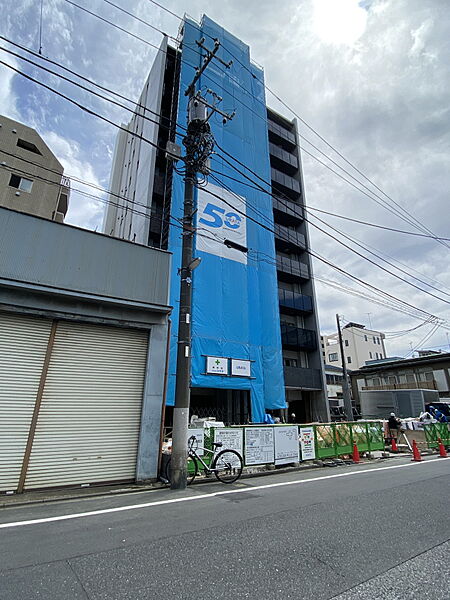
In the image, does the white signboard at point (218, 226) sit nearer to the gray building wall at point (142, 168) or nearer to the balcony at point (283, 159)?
the gray building wall at point (142, 168)

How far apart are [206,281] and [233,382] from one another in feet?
20.3

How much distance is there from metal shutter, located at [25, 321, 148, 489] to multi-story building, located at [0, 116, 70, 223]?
1969cm

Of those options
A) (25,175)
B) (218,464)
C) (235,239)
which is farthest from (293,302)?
(25,175)

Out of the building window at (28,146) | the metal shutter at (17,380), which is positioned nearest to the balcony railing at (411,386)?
the metal shutter at (17,380)

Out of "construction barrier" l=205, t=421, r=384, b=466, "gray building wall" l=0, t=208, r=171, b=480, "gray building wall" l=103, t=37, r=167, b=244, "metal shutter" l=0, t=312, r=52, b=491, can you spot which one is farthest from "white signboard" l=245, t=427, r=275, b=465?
"gray building wall" l=103, t=37, r=167, b=244

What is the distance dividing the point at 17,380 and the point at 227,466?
18.6ft

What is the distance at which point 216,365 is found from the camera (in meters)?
17.5

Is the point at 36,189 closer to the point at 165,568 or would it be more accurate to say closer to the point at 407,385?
the point at 165,568

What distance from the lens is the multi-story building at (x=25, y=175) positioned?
23766 millimetres

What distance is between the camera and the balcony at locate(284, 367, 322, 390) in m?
23.5

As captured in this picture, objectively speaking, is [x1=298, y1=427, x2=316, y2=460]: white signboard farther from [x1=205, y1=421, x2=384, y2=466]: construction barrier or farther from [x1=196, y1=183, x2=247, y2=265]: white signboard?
[x1=196, y1=183, x2=247, y2=265]: white signboard

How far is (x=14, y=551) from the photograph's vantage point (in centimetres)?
374

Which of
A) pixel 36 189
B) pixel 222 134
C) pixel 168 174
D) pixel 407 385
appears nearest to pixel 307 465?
pixel 168 174

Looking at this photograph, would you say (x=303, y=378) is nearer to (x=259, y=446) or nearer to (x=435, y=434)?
(x=435, y=434)
